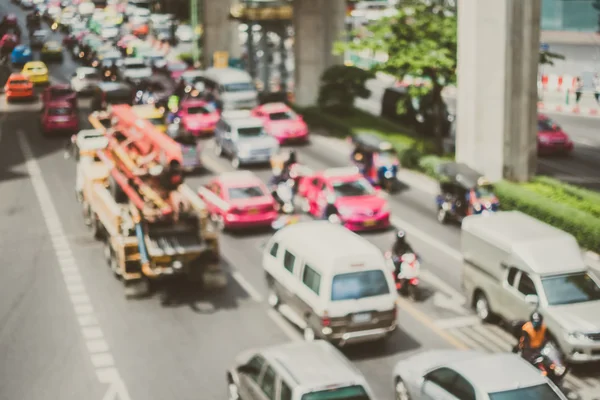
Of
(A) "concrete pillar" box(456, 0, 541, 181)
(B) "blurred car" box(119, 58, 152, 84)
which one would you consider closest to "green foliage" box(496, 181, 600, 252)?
(A) "concrete pillar" box(456, 0, 541, 181)

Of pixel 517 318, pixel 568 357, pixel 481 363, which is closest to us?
pixel 481 363

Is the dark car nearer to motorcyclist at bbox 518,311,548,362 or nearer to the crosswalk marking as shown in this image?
the crosswalk marking

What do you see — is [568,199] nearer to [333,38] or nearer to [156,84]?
[333,38]

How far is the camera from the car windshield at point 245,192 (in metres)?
29.6

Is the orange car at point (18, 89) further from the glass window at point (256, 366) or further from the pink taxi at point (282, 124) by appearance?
the glass window at point (256, 366)

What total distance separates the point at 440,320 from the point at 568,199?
32.5ft

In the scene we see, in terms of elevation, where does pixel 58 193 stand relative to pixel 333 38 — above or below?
below

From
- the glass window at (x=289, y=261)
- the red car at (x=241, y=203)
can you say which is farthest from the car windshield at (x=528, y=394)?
the red car at (x=241, y=203)

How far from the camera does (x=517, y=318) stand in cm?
2098

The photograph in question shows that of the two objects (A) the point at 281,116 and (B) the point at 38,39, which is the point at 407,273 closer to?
(A) the point at 281,116

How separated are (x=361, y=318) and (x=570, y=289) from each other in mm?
4372

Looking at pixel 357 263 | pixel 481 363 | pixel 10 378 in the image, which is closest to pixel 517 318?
pixel 357 263

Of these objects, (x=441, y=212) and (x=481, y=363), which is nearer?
(x=481, y=363)

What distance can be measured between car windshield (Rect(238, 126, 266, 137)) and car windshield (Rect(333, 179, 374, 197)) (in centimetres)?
A: 950
